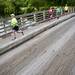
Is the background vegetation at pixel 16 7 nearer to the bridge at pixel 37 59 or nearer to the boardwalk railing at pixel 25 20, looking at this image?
the boardwalk railing at pixel 25 20

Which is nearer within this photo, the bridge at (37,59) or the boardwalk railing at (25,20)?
the bridge at (37,59)

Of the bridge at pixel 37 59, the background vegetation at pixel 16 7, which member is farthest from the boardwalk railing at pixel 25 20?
the background vegetation at pixel 16 7

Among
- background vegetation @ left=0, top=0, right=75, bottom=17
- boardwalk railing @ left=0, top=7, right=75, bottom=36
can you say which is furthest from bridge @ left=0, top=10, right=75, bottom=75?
background vegetation @ left=0, top=0, right=75, bottom=17

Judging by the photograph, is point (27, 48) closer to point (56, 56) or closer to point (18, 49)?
point (18, 49)

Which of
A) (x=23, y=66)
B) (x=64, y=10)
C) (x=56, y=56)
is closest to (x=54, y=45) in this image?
(x=56, y=56)

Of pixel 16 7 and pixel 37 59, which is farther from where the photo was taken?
pixel 16 7

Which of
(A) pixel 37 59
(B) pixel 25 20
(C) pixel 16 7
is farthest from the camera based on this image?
(C) pixel 16 7

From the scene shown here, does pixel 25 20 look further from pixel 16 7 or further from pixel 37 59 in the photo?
pixel 16 7

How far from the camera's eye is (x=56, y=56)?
10.6m

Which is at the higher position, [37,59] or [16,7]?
[37,59]

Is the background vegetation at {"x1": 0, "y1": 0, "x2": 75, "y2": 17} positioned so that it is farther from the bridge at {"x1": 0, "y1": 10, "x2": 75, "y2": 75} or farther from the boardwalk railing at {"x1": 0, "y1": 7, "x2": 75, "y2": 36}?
the bridge at {"x1": 0, "y1": 10, "x2": 75, "y2": 75}

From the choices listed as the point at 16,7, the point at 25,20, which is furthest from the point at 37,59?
the point at 16,7

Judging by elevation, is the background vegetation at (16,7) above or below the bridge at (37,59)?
below

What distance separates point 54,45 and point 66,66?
435cm
